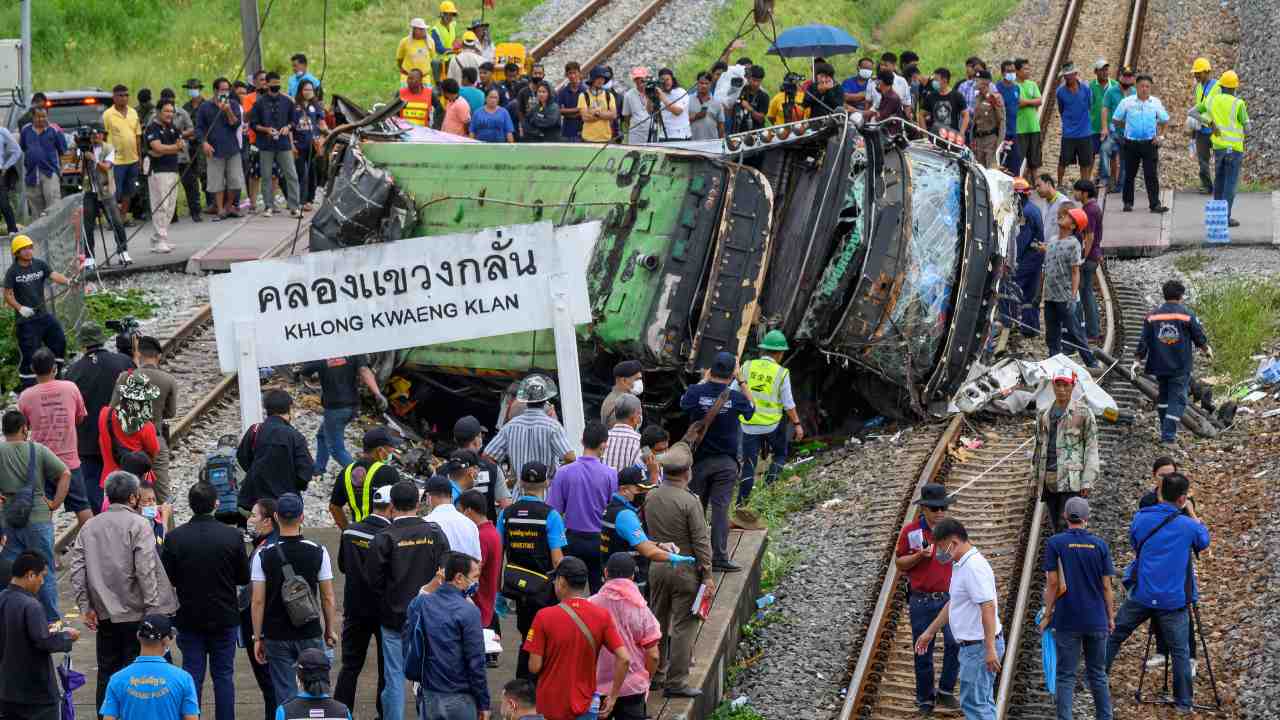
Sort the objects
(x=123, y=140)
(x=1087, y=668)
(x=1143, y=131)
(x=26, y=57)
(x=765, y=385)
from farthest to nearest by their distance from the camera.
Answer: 1. (x=26, y=57)
2. (x=1143, y=131)
3. (x=123, y=140)
4. (x=765, y=385)
5. (x=1087, y=668)

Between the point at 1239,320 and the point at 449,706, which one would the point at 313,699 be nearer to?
the point at 449,706

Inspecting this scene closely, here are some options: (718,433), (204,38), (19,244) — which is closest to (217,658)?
(718,433)

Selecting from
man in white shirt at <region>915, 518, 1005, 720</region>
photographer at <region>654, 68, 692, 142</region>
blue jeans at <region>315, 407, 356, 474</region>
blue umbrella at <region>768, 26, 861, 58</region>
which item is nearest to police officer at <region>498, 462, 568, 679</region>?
man in white shirt at <region>915, 518, 1005, 720</region>

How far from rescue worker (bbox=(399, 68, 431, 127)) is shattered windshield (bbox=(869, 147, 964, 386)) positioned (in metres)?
6.76

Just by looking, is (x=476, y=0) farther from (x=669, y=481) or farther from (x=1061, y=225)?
(x=669, y=481)

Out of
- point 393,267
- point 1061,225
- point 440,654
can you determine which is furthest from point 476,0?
point 440,654

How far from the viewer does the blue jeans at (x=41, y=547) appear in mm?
11328

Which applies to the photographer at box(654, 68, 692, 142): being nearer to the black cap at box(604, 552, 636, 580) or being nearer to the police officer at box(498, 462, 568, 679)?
the police officer at box(498, 462, 568, 679)

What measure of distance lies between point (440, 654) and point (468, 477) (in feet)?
5.91

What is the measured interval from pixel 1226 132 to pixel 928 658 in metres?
13.4

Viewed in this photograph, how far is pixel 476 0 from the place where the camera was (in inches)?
1437

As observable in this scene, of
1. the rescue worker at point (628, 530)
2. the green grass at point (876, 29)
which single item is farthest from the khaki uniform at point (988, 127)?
the rescue worker at point (628, 530)

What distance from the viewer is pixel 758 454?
16.2 m

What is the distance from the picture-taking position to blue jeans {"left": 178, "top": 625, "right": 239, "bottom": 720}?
400 inches
